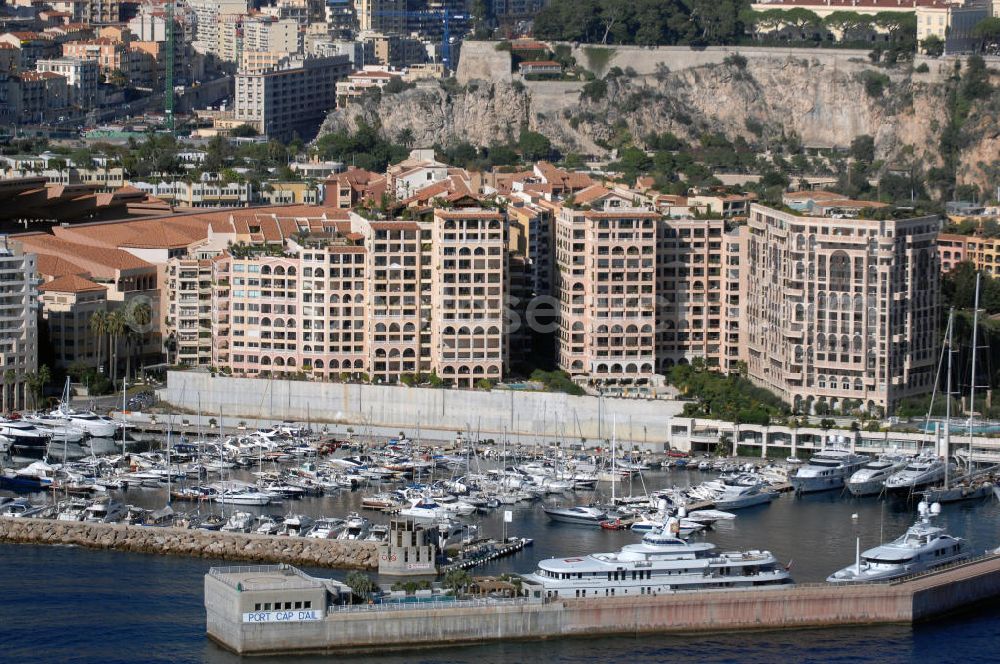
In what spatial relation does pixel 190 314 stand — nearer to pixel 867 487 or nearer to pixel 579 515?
pixel 579 515

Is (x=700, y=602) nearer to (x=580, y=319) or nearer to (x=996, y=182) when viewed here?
(x=580, y=319)

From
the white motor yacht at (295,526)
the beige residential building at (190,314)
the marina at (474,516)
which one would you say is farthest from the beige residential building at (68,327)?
the white motor yacht at (295,526)

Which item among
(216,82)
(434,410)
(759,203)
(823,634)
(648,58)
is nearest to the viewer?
(823,634)

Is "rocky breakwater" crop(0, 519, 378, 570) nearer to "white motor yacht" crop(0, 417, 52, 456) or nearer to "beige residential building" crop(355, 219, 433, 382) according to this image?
"white motor yacht" crop(0, 417, 52, 456)

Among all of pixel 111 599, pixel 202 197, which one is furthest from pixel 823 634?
pixel 202 197

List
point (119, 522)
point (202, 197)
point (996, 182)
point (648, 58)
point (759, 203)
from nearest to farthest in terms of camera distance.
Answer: point (119, 522), point (759, 203), point (202, 197), point (996, 182), point (648, 58)

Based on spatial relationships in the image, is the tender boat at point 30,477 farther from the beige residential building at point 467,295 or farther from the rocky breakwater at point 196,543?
the beige residential building at point 467,295
